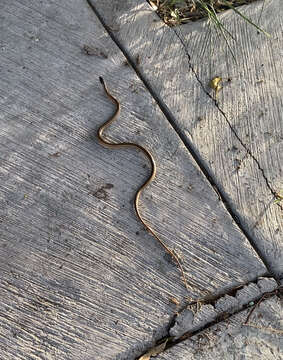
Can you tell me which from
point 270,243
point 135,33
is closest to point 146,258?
point 270,243

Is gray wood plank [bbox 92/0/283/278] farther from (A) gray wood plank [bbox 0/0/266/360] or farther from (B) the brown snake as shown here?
(B) the brown snake

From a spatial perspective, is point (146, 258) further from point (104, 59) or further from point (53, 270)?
point (104, 59)

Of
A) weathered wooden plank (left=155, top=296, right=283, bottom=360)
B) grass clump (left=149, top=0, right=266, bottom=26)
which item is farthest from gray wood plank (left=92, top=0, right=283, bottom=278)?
weathered wooden plank (left=155, top=296, right=283, bottom=360)

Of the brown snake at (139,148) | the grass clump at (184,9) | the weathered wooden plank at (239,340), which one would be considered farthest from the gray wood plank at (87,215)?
the grass clump at (184,9)

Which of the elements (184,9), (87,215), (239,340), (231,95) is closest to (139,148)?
(87,215)

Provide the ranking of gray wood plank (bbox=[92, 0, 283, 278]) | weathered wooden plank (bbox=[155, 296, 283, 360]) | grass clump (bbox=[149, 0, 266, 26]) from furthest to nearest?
grass clump (bbox=[149, 0, 266, 26]), gray wood plank (bbox=[92, 0, 283, 278]), weathered wooden plank (bbox=[155, 296, 283, 360])

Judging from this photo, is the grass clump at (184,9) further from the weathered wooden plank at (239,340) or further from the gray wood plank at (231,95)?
the weathered wooden plank at (239,340)

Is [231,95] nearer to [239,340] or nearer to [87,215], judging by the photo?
[87,215]
